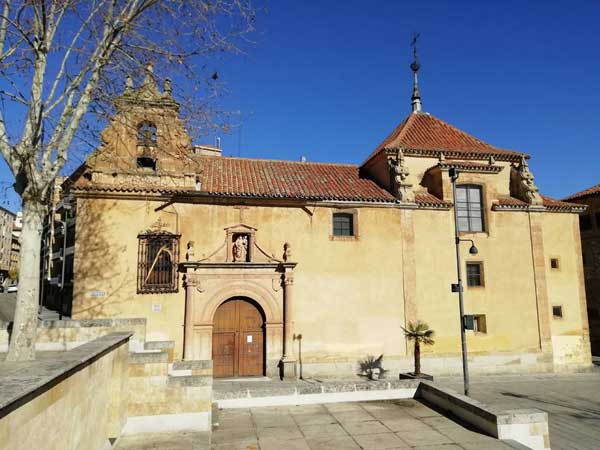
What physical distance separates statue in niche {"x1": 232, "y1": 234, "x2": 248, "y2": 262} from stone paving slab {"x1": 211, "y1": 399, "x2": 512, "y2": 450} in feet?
23.4

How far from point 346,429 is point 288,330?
7653 mm

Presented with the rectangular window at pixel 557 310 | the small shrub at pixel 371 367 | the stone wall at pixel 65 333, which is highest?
the stone wall at pixel 65 333

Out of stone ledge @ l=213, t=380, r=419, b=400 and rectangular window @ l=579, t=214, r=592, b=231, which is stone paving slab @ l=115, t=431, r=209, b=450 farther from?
rectangular window @ l=579, t=214, r=592, b=231

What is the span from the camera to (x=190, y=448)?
23.8 feet

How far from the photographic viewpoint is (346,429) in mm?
8555

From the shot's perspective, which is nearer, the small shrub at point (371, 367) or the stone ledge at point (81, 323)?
the stone ledge at point (81, 323)

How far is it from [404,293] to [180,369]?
9949 millimetres

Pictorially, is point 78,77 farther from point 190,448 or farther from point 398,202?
point 398,202

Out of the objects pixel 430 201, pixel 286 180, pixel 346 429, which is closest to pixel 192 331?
pixel 286 180

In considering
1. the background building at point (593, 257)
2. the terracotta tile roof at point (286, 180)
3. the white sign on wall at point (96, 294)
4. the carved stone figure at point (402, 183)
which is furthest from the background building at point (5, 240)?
the background building at point (593, 257)

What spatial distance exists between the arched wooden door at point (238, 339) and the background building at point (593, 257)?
21.6m

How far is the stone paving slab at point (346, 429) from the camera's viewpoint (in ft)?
25.2

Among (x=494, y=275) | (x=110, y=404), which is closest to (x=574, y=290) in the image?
(x=494, y=275)

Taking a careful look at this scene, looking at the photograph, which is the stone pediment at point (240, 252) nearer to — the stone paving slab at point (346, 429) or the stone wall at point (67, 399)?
the stone paving slab at point (346, 429)
